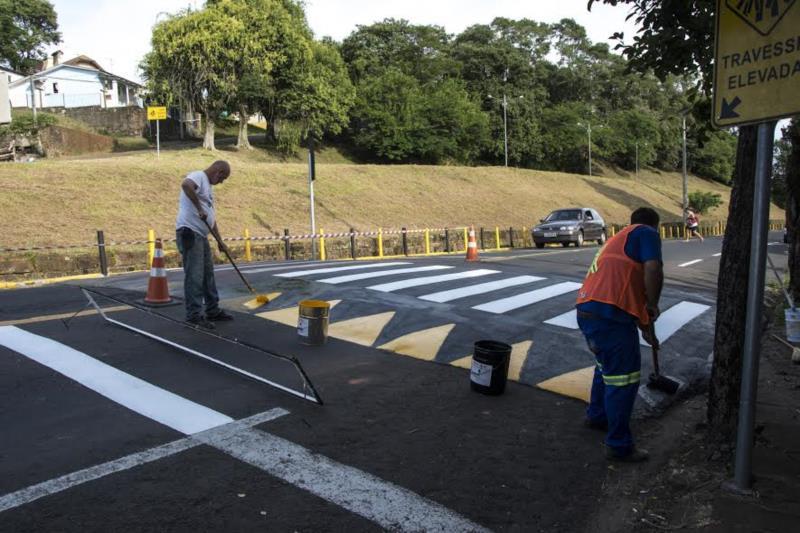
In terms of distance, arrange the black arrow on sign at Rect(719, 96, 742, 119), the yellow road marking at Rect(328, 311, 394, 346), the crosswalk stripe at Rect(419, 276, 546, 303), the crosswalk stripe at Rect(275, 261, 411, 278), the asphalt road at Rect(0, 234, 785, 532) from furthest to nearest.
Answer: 1. the crosswalk stripe at Rect(275, 261, 411, 278)
2. the crosswalk stripe at Rect(419, 276, 546, 303)
3. the yellow road marking at Rect(328, 311, 394, 346)
4. the black arrow on sign at Rect(719, 96, 742, 119)
5. the asphalt road at Rect(0, 234, 785, 532)

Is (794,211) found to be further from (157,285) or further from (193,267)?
(157,285)

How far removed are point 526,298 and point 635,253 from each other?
5.33m

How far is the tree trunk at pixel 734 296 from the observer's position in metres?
4.34

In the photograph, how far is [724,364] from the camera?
445 centimetres

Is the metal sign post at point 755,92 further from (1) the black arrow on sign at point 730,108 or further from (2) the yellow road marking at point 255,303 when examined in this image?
(2) the yellow road marking at point 255,303

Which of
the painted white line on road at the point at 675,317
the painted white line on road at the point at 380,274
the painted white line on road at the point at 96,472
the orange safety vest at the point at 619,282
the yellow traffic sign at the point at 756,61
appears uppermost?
the yellow traffic sign at the point at 756,61

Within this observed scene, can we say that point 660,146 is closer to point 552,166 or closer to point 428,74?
point 552,166

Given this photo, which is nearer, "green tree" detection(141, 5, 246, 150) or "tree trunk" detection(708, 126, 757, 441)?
"tree trunk" detection(708, 126, 757, 441)

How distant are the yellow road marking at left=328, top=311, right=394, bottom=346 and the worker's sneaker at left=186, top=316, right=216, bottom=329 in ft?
4.54

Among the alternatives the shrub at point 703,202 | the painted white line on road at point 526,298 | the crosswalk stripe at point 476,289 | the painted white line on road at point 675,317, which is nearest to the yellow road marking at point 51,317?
the crosswalk stripe at point 476,289

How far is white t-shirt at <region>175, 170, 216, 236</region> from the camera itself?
7.31 meters

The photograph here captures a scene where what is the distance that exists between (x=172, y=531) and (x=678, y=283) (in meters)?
13.0

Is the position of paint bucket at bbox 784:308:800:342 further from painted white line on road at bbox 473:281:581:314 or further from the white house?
the white house

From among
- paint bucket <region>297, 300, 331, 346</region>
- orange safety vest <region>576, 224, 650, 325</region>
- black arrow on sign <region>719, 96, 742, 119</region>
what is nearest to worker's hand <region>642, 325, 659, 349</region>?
orange safety vest <region>576, 224, 650, 325</region>
